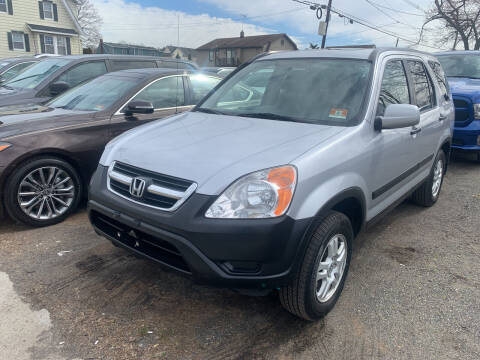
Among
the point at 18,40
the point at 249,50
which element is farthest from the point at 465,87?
the point at 249,50

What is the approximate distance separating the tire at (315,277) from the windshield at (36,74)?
5.85 m

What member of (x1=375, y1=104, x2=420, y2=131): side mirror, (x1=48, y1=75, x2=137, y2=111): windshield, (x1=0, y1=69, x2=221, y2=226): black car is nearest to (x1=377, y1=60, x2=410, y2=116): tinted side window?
(x1=375, y1=104, x2=420, y2=131): side mirror

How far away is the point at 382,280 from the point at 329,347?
1.00 m

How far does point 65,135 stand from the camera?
156 inches

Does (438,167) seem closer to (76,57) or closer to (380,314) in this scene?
(380,314)

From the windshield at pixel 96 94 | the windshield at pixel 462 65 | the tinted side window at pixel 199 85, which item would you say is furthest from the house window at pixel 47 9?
the windshield at pixel 462 65

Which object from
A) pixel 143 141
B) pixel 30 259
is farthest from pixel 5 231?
pixel 143 141

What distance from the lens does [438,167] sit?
4.73 m

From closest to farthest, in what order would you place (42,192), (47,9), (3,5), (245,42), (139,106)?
(42,192) < (139,106) < (3,5) < (47,9) < (245,42)

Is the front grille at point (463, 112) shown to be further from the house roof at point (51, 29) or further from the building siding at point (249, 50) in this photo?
the building siding at point (249, 50)

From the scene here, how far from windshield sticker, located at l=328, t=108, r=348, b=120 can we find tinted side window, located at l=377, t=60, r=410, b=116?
326mm

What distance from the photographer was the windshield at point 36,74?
21.2 ft

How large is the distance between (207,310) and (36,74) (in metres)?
5.97

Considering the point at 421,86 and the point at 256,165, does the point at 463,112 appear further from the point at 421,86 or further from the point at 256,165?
the point at 256,165
